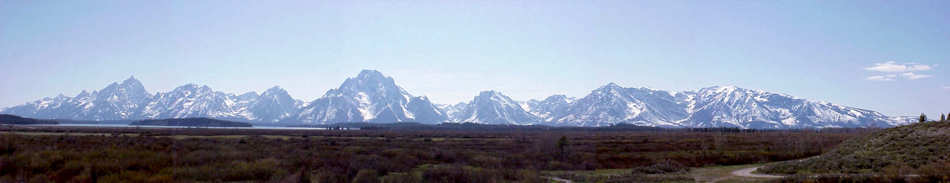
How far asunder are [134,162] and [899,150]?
4433 centimetres

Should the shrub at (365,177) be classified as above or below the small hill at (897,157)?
below

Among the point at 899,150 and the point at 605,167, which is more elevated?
the point at 899,150

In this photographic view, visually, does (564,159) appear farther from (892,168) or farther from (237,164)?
(237,164)

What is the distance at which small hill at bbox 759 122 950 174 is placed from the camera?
2742 cm

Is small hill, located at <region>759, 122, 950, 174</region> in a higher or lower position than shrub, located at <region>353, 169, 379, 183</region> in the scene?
higher

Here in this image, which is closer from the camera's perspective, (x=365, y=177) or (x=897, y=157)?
(x=365, y=177)

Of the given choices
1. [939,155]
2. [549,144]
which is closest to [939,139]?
[939,155]

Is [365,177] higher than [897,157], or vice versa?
[897,157]

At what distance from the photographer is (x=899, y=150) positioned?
31.9 meters

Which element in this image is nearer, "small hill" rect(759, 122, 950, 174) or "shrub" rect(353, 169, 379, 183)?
"shrub" rect(353, 169, 379, 183)

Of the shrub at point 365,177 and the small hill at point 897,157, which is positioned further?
the small hill at point 897,157

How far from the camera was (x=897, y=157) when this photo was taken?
2984 centimetres

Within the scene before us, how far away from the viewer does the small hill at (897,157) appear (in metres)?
27.4

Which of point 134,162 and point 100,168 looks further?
point 134,162
